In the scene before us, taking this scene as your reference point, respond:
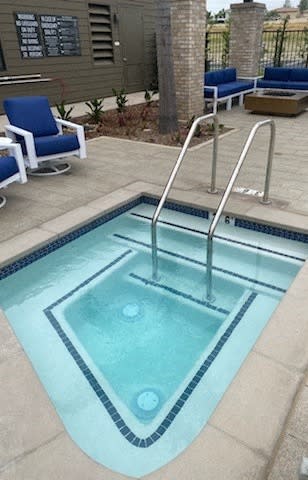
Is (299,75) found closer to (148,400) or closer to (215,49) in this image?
(215,49)

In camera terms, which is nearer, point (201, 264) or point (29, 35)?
point (201, 264)

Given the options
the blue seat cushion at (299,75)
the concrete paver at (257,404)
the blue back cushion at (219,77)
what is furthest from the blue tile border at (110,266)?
the blue seat cushion at (299,75)

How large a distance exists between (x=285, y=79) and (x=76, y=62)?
18.1 ft

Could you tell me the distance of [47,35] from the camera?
29.2 ft

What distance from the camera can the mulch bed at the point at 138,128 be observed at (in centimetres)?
662

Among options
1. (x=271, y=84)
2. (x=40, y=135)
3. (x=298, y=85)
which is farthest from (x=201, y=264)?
(x=271, y=84)

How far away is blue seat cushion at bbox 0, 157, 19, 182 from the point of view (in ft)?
12.1

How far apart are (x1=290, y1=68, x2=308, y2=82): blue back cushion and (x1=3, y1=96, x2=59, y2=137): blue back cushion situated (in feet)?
23.2

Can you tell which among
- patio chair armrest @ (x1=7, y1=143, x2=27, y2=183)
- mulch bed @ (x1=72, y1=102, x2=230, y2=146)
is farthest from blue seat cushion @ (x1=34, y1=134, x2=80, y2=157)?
mulch bed @ (x1=72, y1=102, x2=230, y2=146)

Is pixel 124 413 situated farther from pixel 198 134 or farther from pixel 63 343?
pixel 198 134

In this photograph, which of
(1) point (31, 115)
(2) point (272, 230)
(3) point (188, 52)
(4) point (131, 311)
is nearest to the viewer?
(4) point (131, 311)

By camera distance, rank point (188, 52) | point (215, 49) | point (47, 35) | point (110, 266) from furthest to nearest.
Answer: point (215, 49) → point (47, 35) → point (188, 52) → point (110, 266)

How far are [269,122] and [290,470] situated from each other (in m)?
2.94

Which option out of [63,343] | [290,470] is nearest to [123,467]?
[290,470]
